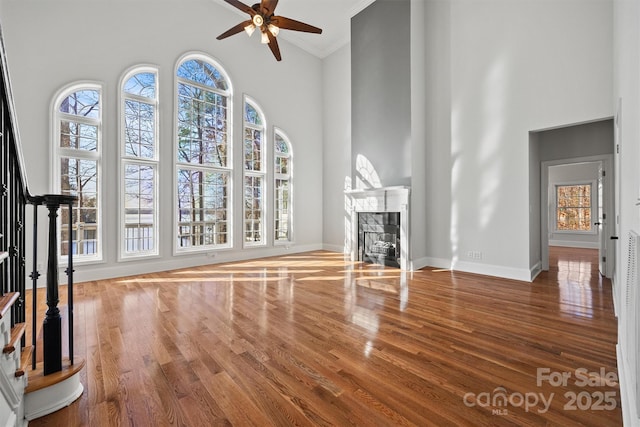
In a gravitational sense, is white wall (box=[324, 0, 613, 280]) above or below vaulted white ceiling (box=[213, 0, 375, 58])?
below

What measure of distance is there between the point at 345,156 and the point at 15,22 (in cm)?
594

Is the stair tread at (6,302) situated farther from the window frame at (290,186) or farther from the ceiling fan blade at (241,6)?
the window frame at (290,186)

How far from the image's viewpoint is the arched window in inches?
279

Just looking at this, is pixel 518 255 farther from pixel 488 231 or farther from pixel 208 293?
pixel 208 293

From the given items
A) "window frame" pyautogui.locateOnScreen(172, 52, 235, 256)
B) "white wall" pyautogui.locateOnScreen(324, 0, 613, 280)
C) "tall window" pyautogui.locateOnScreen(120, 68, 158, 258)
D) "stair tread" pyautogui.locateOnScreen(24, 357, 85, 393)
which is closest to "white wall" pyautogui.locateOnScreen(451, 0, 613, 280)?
"white wall" pyautogui.locateOnScreen(324, 0, 613, 280)

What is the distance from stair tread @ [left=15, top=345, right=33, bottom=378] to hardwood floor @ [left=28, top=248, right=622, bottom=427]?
28 cm

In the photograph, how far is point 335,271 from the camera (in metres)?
5.09

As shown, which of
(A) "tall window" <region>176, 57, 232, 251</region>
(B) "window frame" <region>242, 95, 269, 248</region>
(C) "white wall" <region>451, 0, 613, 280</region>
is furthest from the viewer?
(B) "window frame" <region>242, 95, 269, 248</region>

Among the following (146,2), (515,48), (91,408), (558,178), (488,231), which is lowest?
(91,408)

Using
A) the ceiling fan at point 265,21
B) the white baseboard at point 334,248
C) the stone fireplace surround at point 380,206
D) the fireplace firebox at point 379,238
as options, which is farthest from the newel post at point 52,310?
the white baseboard at point 334,248

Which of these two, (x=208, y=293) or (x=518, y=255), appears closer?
(x=208, y=293)

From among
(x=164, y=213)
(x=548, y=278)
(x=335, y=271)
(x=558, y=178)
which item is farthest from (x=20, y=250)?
(x=558, y=178)

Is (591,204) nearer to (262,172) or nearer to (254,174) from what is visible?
(262,172)

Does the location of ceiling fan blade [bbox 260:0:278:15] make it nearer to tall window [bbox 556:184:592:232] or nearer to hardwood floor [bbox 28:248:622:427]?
hardwood floor [bbox 28:248:622:427]
